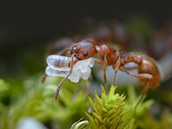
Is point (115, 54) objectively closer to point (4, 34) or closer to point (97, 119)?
point (97, 119)

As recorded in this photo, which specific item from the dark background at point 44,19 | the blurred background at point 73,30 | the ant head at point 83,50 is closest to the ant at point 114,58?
the ant head at point 83,50

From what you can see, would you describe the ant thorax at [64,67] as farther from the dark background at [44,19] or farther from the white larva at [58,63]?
the dark background at [44,19]

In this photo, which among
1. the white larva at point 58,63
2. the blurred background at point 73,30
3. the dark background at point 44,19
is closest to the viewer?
the white larva at point 58,63

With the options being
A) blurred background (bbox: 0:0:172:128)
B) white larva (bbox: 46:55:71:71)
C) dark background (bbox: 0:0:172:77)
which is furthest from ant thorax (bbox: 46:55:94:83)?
dark background (bbox: 0:0:172:77)

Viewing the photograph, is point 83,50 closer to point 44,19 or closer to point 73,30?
point 73,30

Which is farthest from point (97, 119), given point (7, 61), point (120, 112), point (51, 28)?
point (51, 28)

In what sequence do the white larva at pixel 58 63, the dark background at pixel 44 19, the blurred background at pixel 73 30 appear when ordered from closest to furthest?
the white larva at pixel 58 63, the blurred background at pixel 73 30, the dark background at pixel 44 19

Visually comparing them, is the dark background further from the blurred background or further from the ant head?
the ant head

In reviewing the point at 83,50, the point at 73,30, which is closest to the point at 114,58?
the point at 83,50
